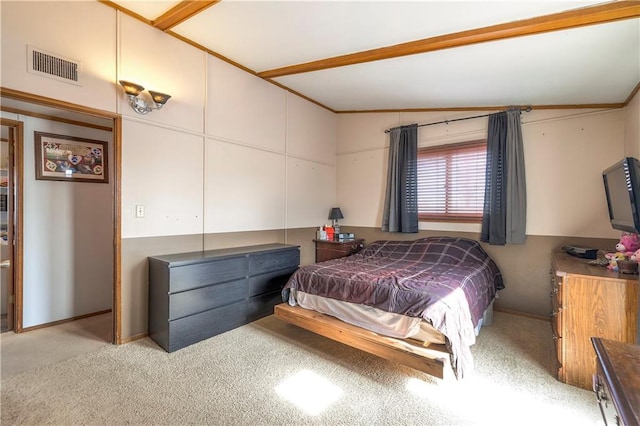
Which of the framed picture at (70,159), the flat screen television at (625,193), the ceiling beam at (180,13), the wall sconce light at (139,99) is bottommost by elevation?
the flat screen television at (625,193)

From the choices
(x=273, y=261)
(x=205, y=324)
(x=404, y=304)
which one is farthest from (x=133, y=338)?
(x=404, y=304)

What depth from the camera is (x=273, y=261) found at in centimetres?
348

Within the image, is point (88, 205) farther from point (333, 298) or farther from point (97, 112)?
point (333, 298)

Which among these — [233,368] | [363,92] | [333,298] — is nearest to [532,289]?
[333,298]

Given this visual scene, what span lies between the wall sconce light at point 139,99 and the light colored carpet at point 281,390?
219 cm

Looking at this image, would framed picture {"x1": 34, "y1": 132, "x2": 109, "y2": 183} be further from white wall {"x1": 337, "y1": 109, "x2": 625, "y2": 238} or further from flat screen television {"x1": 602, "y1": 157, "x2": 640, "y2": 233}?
flat screen television {"x1": 602, "y1": 157, "x2": 640, "y2": 233}

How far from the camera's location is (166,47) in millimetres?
2914

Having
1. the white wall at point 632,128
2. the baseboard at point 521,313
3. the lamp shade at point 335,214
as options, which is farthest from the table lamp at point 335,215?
the white wall at point 632,128

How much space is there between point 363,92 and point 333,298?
270cm

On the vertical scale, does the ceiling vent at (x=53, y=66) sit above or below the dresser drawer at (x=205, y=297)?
above

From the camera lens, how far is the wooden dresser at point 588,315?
198cm

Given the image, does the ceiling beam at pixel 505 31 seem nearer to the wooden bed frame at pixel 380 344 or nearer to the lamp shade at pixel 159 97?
the lamp shade at pixel 159 97

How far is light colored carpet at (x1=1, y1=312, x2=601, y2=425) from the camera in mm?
1762

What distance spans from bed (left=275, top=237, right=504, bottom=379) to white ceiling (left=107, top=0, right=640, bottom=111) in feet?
6.31
